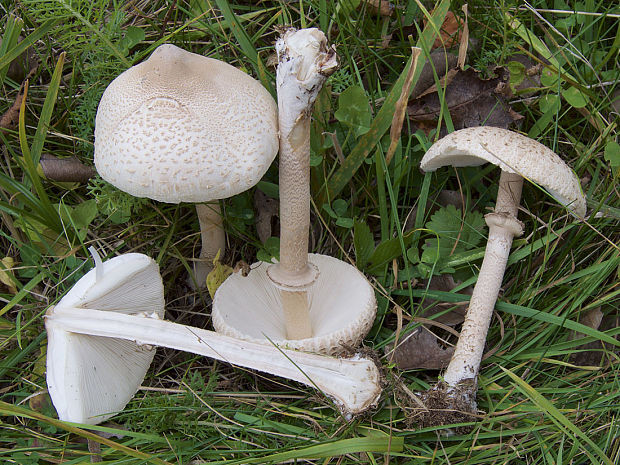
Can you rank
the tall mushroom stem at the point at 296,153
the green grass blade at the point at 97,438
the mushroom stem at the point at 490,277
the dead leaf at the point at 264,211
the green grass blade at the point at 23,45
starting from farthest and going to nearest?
1. the dead leaf at the point at 264,211
2. the green grass blade at the point at 23,45
3. the mushroom stem at the point at 490,277
4. the green grass blade at the point at 97,438
5. the tall mushroom stem at the point at 296,153

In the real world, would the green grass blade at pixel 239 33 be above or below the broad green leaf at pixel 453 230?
above

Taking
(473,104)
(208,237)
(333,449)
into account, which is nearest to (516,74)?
(473,104)

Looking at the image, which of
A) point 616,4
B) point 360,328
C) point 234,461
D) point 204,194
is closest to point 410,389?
point 360,328

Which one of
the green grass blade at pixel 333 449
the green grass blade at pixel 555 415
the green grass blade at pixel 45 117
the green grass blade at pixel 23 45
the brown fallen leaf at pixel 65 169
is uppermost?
the green grass blade at pixel 23 45

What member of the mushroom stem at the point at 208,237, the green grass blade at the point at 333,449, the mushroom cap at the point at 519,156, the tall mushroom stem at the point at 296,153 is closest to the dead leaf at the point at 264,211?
the mushroom stem at the point at 208,237

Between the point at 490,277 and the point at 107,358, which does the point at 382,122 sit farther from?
the point at 107,358

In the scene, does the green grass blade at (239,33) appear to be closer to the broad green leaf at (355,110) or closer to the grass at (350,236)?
the grass at (350,236)

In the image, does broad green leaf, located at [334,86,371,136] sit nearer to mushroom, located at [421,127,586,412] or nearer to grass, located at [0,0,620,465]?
grass, located at [0,0,620,465]
